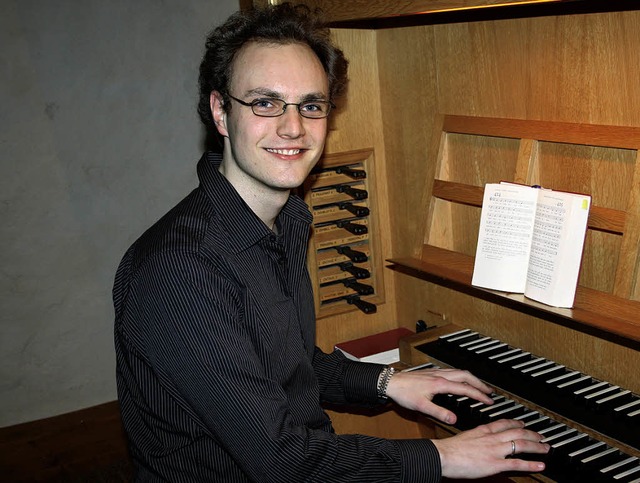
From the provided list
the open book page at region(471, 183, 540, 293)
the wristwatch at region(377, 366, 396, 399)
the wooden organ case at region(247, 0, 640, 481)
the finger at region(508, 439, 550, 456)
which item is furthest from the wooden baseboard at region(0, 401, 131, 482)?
the finger at region(508, 439, 550, 456)

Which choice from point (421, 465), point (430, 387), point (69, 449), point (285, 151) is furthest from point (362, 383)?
point (69, 449)

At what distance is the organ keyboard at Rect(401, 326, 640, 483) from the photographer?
→ 5.57 feet

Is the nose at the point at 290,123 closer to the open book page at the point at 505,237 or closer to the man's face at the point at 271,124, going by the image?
the man's face at the point at 271,124

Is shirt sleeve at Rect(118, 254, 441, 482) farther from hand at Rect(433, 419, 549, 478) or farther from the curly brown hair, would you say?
the curly brown hair

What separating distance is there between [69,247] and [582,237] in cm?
234

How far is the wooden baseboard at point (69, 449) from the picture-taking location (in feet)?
11.0

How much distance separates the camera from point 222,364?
4.88 ft

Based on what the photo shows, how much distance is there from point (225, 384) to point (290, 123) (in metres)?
0.66

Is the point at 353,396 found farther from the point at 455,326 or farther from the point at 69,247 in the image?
the point at 69,247

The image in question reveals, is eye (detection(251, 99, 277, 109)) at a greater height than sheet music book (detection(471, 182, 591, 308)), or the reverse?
eye (detection(251, 99, 277, 109))

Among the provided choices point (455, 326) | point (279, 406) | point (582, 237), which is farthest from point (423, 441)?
point (455, 326)

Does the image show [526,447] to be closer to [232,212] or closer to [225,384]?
[225,384]

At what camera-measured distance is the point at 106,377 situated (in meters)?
3.50

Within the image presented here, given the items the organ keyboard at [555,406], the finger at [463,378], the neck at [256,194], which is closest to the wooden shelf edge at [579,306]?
the organ keyboard at [555,406]
